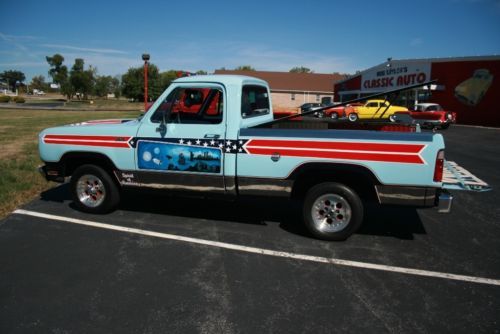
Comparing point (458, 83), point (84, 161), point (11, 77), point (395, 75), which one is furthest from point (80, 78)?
point (11, 77)

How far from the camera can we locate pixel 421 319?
3.27 metres

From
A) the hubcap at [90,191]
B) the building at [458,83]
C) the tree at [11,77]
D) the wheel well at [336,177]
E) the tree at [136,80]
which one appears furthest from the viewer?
the tree at [11,77]

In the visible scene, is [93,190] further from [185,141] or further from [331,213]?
[331,213]

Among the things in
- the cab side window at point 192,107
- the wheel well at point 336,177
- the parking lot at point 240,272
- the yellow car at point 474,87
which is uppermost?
the yellow car at point 474,87

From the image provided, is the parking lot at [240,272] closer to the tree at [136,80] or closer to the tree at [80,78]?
the tree at [136,80]

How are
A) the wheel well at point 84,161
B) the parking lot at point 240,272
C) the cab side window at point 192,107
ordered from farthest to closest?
the wheel well at point 84,161, the cab side window at point 192,107, the parking lot at point 240,272

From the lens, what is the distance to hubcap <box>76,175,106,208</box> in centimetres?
587

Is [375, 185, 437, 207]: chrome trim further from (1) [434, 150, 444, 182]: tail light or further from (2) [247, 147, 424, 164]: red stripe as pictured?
(2) [247, 147, 424, 164]: red stripe

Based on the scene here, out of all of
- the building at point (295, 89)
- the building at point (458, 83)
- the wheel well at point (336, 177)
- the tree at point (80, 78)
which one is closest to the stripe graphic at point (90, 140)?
A: the wheel well at point (336, 177)

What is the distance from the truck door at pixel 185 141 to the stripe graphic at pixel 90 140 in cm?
24

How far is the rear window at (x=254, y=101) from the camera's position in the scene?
5.43m

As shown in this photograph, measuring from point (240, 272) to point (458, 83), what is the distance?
29.8 m

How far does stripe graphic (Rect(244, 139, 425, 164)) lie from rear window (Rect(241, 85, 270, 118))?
719 millimetres

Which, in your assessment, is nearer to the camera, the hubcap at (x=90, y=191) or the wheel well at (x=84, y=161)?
the wheel well at (x=84, y=161)
